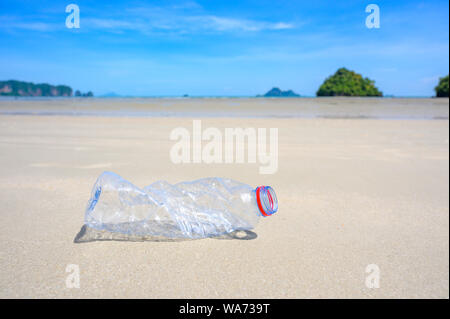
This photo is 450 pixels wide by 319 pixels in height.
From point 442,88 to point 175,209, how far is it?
45417mm

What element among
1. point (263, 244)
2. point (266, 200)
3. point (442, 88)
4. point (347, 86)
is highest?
point (347, 86)

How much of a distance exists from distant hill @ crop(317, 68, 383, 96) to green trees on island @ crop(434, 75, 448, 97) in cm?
950

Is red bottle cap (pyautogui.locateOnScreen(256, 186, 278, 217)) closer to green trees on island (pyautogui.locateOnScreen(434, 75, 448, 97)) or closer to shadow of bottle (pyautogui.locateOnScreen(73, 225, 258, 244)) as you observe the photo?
shadow of bottle (pyautogui.locateOnScreen(73, 225, 258, 244))

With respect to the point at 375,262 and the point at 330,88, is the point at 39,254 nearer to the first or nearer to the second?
the point at 375,262

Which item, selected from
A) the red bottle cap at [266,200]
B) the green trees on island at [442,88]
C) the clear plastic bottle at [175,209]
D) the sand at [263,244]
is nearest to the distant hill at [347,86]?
the green trees on island at [442,88]

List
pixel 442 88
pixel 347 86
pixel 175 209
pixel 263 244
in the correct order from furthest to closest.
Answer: pixel 347 86 → pixel 442 88 → pixel 175 209 → pixel 263 244

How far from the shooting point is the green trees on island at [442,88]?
124 ft

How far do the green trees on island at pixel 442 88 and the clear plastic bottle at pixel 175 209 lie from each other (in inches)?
1705

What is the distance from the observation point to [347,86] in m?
47.3

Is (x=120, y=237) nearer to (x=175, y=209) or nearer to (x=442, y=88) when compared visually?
(x=175, y=209)

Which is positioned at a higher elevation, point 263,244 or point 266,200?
point 266,200

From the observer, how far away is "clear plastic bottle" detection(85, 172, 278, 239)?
1.70m

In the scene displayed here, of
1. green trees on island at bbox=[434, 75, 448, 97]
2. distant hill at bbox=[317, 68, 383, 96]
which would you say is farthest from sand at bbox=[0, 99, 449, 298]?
distant hill at bbox=[317, 68, 383, 96]

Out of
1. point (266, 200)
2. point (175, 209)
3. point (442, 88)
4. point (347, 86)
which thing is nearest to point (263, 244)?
point (266, 200)
